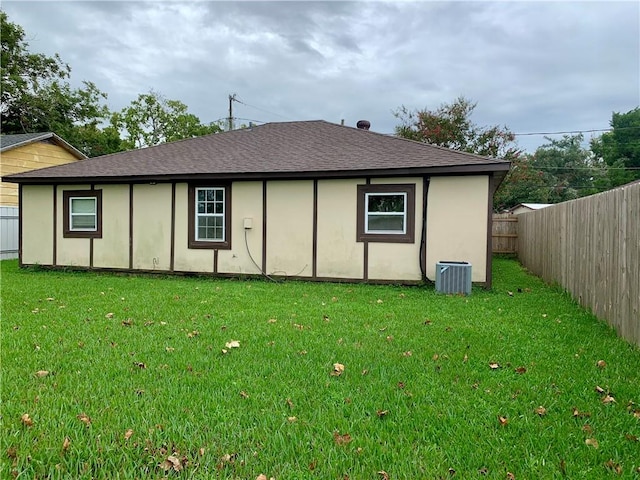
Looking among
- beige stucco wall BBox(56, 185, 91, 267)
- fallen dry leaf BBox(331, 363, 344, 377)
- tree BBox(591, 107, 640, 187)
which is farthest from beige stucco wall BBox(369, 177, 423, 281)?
tree BBox(591, 107, 640, 187)

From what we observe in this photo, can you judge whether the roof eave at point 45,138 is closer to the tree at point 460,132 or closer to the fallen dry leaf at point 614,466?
the tree at point 460,132

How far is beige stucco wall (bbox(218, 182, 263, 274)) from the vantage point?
9797 mm

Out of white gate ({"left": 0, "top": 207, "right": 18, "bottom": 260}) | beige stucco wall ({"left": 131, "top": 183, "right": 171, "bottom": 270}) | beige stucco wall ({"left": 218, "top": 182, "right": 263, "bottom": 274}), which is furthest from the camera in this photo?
white gate ({"left": 0, "top": 207, "right": 18, "bottom": 260})

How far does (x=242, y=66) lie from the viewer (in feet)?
61.6

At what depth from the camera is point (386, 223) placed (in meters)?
9.09

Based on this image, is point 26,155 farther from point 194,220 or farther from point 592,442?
point 592,442

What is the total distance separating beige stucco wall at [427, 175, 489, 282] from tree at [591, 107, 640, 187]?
3569 cm

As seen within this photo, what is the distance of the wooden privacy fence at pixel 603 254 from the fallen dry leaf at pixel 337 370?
3.03 m

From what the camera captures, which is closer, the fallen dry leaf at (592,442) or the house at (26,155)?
the fallen dry leaf at (592,442)

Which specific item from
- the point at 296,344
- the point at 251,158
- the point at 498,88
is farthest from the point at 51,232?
the point at 498,88

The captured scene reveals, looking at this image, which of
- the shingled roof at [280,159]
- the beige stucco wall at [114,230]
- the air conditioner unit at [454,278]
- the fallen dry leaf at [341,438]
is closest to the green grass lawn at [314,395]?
the fallen dry leaf at [341,438]

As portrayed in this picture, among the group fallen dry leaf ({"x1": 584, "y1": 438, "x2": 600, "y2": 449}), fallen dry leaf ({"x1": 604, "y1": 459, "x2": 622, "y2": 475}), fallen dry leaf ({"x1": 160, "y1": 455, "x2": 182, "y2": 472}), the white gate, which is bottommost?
fallen dry leaf ({"x1": 160, "y1": 455, "x2": 182, "y2": 472})

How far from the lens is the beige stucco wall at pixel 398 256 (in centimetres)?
883

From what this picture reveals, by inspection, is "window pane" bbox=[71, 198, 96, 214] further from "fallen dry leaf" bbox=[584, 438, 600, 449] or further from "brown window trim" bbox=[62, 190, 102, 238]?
"fallen dry leaf" bbox=[584, 438, 600, 449]
